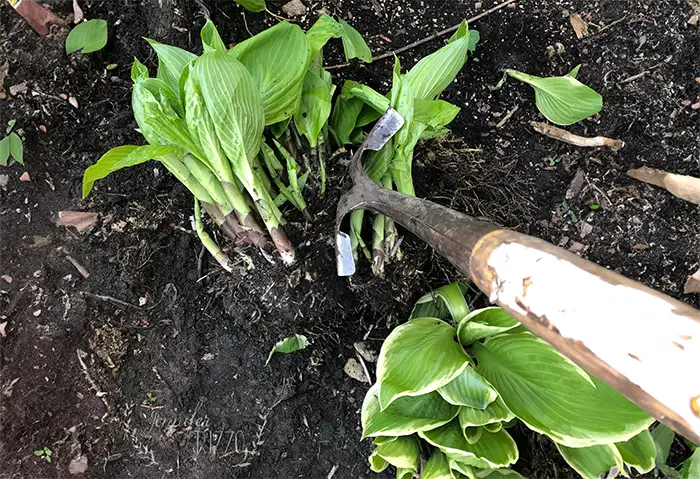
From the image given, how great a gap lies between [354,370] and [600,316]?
31.9 inches

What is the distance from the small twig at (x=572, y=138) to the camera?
1302 millimetres

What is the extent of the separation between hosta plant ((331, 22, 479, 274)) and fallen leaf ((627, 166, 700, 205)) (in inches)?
20.7

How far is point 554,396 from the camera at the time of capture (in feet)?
2.99

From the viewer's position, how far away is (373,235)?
3.71 ft

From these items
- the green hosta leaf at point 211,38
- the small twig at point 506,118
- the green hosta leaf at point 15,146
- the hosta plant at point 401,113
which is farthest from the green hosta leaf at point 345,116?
the green hosta leaf at point 15,146

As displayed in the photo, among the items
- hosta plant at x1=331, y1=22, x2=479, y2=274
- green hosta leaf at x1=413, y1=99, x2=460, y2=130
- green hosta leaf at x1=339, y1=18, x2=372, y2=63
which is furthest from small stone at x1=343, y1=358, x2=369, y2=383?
green hosta leaf at x1=339, y1=18, x2=372, y2=63

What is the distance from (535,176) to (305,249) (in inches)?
23.7

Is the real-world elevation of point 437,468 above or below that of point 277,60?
below

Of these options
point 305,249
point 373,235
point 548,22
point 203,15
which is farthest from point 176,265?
point 548,22

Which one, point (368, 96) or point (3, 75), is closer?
point (368, 96)

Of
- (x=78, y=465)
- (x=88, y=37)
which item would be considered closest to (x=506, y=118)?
(x=88, y=37)

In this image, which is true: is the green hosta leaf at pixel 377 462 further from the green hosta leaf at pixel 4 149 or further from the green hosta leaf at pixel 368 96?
the green hosta leaf at pixel 4 149

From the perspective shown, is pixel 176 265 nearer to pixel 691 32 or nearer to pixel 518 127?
pixel 518 127

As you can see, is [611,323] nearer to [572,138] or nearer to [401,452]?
[401,452]
